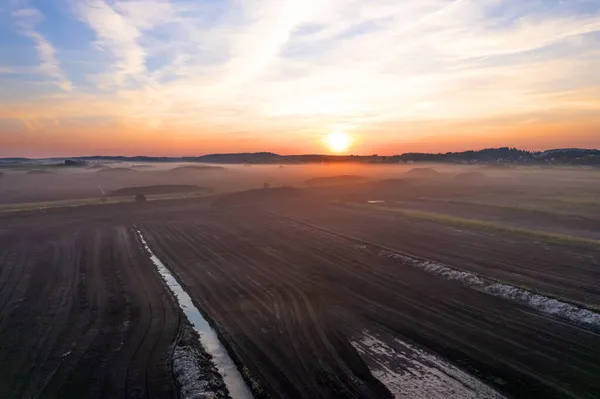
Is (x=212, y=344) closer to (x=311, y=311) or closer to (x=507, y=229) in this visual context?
(x=311, y=311)

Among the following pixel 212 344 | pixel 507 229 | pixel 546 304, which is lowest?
pixel 212 344

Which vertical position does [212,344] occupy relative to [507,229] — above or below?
below

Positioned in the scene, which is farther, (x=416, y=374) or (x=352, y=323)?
(x=352, y=323)

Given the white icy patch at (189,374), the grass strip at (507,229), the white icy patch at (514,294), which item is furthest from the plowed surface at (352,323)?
the grass strip at (507,229)

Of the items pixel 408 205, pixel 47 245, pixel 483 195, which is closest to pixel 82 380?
pixel 47 245

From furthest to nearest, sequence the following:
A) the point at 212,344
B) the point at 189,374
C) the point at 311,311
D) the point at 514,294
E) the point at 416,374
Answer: the point at 514,294
the point at 311,311
the point at 212,344
the point at 189,374
the point at 416,374

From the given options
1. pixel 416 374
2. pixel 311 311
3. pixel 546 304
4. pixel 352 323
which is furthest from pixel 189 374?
pixel 546 304

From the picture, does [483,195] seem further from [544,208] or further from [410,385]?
[410,385]
